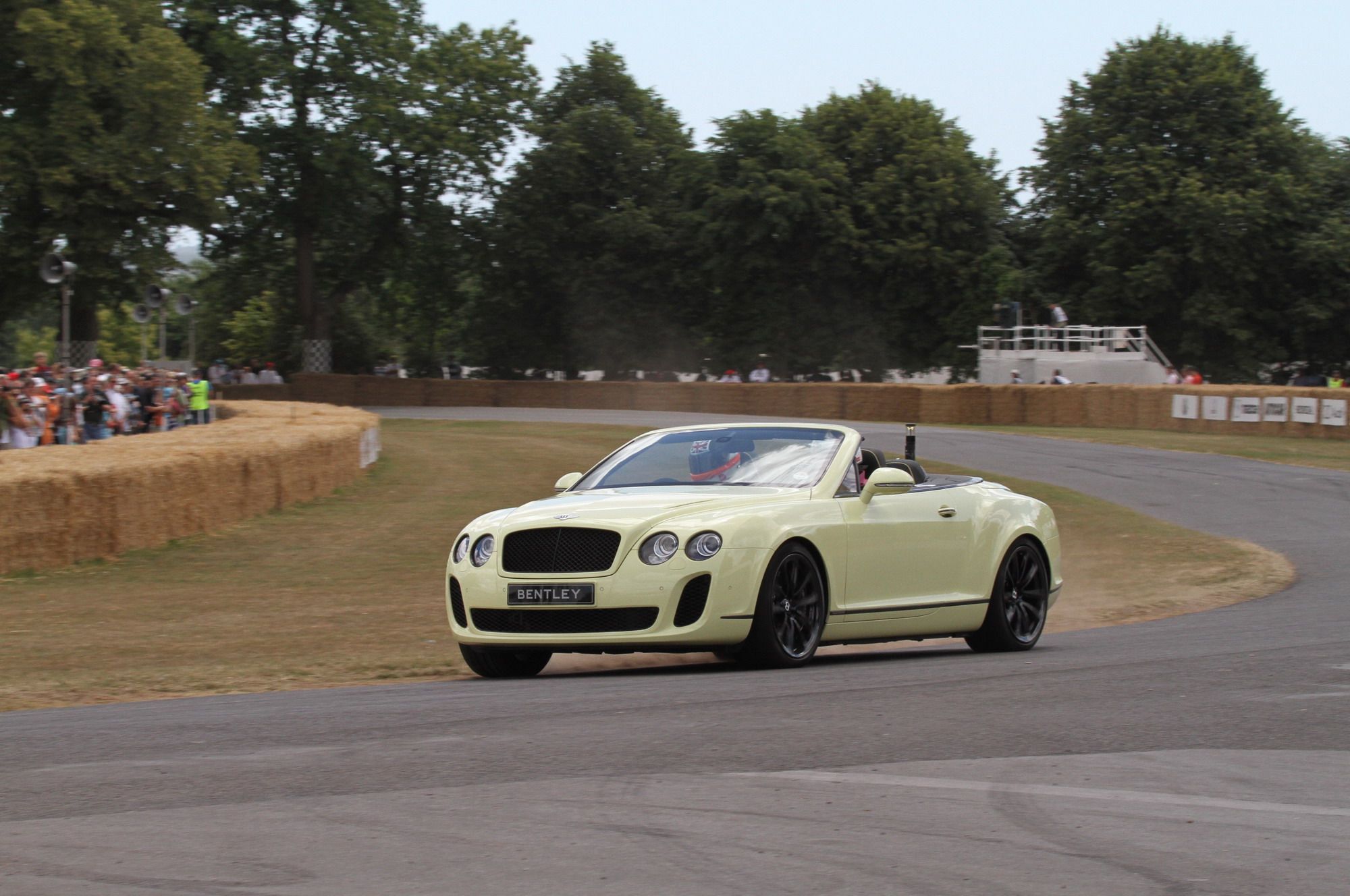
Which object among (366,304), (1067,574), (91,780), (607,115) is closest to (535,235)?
(607,115)

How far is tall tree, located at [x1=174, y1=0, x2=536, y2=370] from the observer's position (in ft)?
196

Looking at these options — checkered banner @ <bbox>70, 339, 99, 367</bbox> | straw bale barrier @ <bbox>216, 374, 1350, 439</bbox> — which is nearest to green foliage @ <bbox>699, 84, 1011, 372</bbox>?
straw bale barrier @ <bbox>216, 374, 1350, 439</bbox>

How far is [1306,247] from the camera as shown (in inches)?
2336

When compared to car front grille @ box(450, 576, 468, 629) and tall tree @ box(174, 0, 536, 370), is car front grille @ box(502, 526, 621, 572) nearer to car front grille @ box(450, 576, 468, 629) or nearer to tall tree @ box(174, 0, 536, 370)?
car front grille @ box(450, 576, 468, 629)

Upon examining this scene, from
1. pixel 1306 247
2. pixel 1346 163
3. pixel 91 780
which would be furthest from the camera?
pixel 1346 163

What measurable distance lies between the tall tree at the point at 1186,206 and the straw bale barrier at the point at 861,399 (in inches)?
584

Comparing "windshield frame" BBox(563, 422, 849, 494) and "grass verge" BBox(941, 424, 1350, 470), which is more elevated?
"windshield frame" BBox(563, 422, 849, 494)

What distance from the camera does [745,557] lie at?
855 cm

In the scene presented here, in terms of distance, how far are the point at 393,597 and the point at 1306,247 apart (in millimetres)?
51988

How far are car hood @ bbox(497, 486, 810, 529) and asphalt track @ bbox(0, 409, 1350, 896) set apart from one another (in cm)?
84

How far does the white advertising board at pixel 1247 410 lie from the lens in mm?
41062

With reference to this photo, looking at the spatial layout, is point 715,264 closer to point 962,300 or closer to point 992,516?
point 962,300

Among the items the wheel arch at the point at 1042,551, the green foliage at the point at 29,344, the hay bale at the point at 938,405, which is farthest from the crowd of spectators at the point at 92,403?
the green foliage at the point at 29,344

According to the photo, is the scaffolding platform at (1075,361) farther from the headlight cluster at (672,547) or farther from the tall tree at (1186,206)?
the headlight cluster at (672,547)
